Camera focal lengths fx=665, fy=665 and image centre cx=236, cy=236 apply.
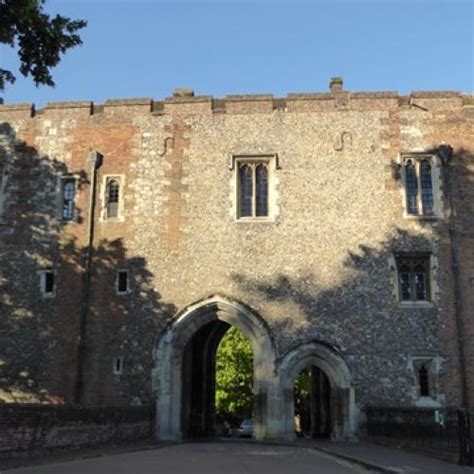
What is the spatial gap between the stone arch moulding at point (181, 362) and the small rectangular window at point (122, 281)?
191 cm

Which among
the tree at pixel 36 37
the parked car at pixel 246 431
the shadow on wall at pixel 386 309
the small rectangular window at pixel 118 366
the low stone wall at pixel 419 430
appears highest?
the tree at pixel 36 37

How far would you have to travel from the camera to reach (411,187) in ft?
67.6

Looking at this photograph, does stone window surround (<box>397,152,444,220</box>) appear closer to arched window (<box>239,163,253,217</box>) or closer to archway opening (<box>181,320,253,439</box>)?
arched window (<box>239,163,253,217</box>)

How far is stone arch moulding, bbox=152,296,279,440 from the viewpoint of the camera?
753 inches

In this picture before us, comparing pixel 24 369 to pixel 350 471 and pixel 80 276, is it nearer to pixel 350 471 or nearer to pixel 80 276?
pixel 80 276

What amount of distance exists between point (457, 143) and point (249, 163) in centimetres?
649

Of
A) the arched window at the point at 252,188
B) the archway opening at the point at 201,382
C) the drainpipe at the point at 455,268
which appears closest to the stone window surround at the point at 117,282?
the archway opening at the point at 201,382

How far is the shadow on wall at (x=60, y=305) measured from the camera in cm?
1964

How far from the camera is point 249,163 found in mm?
21234

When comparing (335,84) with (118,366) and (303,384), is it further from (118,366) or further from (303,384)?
(303,384)

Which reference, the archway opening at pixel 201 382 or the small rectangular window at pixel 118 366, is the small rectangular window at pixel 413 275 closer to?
the archway opening at pixel 201 382

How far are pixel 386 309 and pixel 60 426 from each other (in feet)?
34.1

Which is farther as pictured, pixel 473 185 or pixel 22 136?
pixel 22 136

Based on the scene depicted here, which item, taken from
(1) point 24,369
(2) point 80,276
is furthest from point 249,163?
(1) point 24,369
